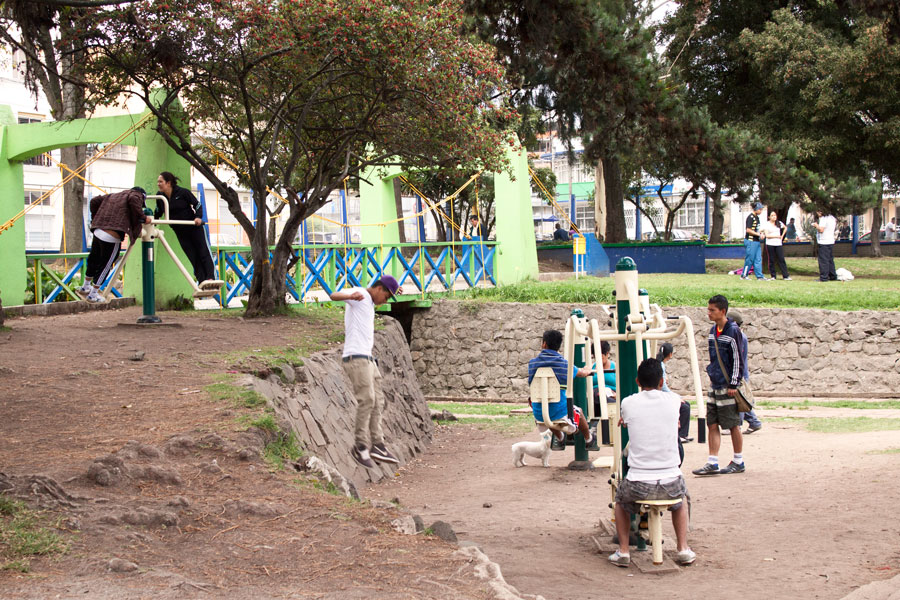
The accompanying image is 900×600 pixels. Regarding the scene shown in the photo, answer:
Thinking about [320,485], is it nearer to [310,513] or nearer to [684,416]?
[310,513]

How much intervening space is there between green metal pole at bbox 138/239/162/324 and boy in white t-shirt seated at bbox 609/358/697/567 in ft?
25.4


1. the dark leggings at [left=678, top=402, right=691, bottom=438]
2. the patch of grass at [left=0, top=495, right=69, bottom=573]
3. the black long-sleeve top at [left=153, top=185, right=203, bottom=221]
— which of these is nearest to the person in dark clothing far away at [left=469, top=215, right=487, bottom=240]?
the black long-sleeve top at [left=153, top=185, right=203, bottom=221]

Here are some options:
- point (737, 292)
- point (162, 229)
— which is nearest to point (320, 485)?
point (162, 229)

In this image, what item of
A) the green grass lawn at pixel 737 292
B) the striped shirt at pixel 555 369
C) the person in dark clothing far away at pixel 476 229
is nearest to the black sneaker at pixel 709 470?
the striped shirt at pixel 555 369

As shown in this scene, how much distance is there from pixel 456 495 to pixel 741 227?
56120 millimetres

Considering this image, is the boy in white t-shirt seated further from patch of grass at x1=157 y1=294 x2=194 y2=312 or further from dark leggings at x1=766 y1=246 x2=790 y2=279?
dark leggings at x1=766 y1=246 x2=790 y2=279

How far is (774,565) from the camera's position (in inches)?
228

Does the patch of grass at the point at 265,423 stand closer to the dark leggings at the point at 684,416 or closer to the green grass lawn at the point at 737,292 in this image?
the dark leggings at the point at 684,416

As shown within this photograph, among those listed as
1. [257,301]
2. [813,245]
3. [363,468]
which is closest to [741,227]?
[813,245]

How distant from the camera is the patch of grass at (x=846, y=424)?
11.3 m

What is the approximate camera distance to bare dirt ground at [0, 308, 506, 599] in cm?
425

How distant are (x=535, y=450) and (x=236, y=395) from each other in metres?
3.47

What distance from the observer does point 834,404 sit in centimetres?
1527

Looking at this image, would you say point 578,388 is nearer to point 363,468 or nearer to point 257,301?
point 363,468
